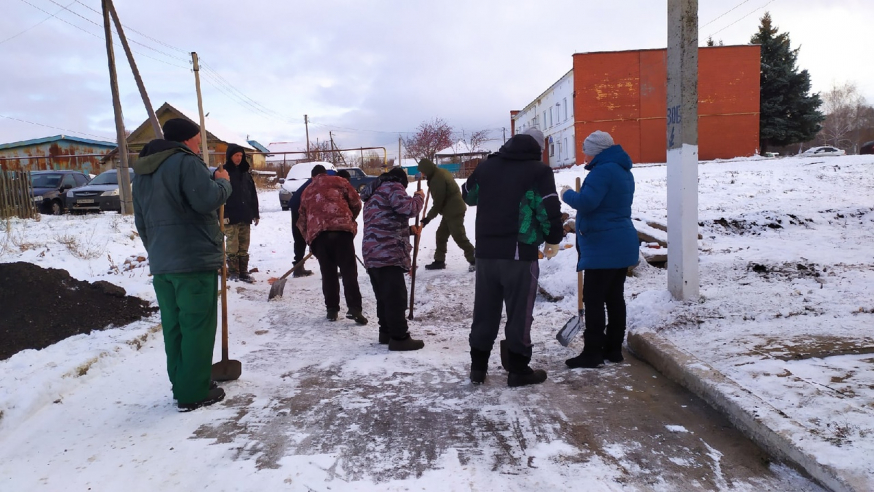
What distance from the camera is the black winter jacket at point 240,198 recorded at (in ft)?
25.7

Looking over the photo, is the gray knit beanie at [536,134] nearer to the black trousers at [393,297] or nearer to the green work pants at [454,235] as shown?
the black trousers at [393,297]

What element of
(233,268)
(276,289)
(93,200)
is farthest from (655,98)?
(276,289)

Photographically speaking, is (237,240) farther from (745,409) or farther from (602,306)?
(745,409)

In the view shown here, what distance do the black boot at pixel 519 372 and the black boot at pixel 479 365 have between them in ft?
0.56

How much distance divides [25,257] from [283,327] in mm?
4522

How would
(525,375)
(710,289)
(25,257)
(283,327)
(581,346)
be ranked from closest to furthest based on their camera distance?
(525,375) → (581,346) → (710,289) → (283,327) → (25,257)

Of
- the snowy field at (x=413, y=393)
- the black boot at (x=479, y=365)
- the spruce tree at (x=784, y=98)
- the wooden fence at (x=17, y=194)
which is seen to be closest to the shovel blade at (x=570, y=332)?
the snowy field at (x=413, y=393)

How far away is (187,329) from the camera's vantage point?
3488 mm

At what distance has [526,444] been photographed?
2.89m

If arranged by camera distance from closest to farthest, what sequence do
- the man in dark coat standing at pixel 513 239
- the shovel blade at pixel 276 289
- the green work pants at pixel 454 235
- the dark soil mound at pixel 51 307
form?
1. the man in dark coat standing at pixel 513 239
2. the dark soil mound at pixel 51 307
3. the shovel blade at pixel 276 289
4. the green work pants at pixel 454 235

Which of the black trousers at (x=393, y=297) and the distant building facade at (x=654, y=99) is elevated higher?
the distant building facade at (x=654, y=99)

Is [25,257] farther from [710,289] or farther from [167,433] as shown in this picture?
[710,289]

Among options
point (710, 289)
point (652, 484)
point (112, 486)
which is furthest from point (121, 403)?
point (710, 289)

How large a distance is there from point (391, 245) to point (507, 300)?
1.52 meters
